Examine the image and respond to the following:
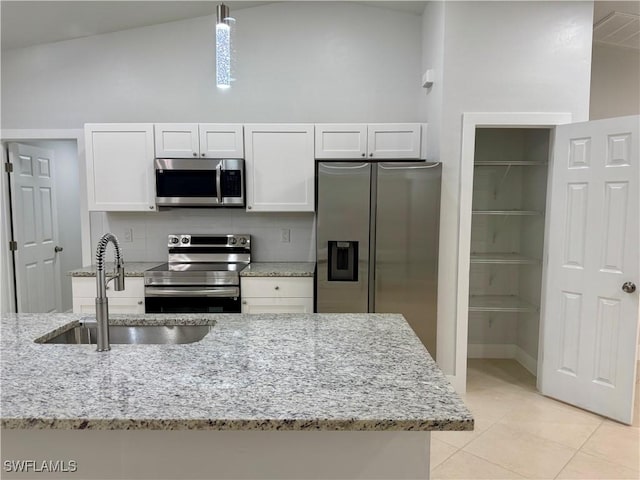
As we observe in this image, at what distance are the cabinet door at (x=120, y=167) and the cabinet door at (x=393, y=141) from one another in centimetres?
185

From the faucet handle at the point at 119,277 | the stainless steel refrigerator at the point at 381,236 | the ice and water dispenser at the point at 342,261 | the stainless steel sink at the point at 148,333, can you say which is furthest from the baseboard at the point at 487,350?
the faucet handle at the point at 119,277

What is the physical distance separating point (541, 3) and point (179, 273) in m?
3.33

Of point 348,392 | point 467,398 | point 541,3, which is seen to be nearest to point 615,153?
point 541,3

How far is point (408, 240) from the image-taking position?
9.81 ft

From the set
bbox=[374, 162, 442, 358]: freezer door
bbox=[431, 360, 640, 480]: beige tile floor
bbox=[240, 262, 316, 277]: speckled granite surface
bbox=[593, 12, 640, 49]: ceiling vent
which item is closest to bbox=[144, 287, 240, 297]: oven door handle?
bbox=[240, 262, 316, 277]: speckled granite surface

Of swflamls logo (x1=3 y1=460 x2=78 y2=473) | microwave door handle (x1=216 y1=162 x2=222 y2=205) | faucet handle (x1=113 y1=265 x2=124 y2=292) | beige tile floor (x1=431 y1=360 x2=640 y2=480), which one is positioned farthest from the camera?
microwave door handle (x1=216 y1=162 x2=222 y2=205)

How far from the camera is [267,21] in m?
3.68

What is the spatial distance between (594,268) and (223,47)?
2656 mm

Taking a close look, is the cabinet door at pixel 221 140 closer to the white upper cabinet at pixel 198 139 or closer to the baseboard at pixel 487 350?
the white upper cabinet at pixel 198 139

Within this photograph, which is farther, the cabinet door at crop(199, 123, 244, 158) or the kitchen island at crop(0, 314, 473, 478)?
the cabinet door at crop(199, 123, 244, 158)

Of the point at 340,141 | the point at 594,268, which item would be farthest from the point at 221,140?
the point at 594,268

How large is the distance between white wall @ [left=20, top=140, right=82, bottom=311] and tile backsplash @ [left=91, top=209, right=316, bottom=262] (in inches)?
59.3

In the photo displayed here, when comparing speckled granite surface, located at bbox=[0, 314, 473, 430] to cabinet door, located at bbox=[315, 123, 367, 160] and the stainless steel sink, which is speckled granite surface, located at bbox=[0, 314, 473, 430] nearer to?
the stainless steel sink

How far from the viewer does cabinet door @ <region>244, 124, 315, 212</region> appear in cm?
340
